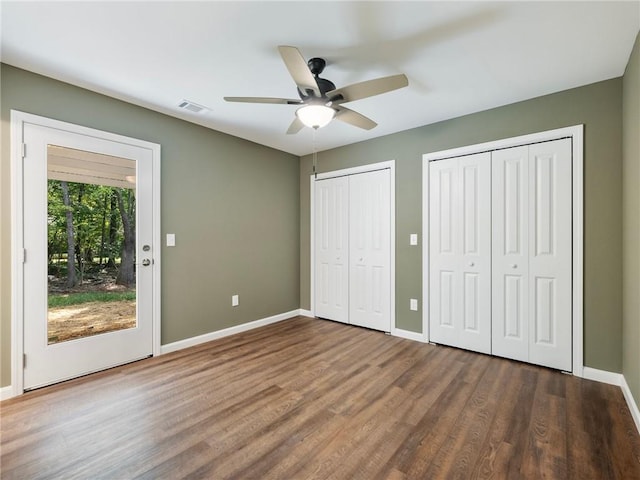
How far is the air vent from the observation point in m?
2.87

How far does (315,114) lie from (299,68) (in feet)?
1.32

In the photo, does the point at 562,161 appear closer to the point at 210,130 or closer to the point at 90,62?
the point at 210,130

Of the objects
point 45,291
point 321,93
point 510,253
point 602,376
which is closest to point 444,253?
point 510,253

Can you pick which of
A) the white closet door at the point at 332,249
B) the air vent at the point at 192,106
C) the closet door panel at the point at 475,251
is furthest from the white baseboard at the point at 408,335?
the air vent at the point at 192,106

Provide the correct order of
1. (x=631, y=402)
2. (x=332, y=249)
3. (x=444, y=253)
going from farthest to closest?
(x=332, y=249) < (x=444, y=253) < (x=631, y=402)

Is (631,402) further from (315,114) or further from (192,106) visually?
(192,106)

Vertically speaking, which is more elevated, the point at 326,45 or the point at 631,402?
the point at 326,45

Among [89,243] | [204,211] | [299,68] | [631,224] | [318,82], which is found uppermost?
[318,82]

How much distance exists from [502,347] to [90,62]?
13.7 ft

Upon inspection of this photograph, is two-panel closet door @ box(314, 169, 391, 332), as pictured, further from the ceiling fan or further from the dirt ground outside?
the dirt ground outside

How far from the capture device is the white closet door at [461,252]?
121 inches

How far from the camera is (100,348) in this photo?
8.82ft

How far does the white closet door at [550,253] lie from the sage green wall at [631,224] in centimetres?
35

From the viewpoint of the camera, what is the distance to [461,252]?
3.21m
